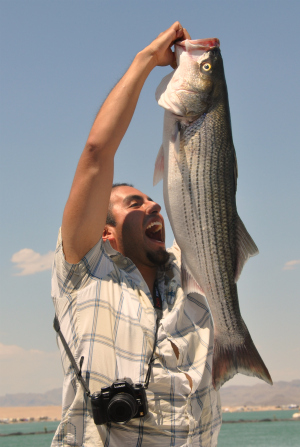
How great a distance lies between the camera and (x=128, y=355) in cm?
268

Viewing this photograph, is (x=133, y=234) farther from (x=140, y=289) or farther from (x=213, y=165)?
(x=213, y=165)

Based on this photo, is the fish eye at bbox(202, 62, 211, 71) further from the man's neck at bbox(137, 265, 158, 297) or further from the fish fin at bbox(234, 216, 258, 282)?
the man's neck at bbox(137, 265, 158, 297)

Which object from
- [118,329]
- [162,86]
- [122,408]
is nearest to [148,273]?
[118,329]

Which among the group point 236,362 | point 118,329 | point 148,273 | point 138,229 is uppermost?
point 138,229

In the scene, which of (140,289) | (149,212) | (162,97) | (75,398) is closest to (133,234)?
(149,212)

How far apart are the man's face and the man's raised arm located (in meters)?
0.75

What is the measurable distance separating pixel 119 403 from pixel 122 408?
68 mm

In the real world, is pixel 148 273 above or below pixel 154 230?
below

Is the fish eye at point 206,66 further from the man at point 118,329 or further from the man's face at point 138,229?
the man's face at point 138,229

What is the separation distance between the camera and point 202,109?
9.47 feet

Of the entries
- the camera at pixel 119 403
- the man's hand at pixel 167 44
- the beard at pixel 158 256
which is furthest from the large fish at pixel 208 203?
the beard at pixel 158 256

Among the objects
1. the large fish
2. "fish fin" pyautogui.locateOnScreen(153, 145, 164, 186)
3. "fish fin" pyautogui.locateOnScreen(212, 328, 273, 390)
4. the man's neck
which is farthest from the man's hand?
"fish fin" pyautogui.locateOnScreen(212, 328, 273, 390)

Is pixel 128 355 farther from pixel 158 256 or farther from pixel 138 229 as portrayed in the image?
pixel 138 229

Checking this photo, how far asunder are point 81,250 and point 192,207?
0.75 meters
